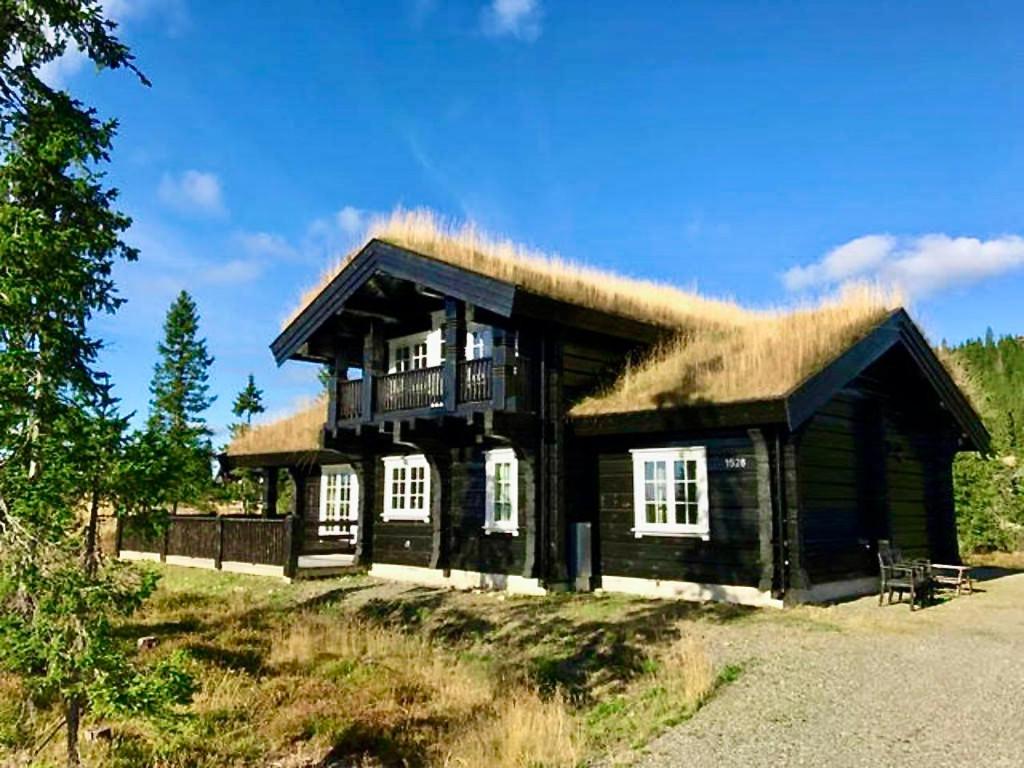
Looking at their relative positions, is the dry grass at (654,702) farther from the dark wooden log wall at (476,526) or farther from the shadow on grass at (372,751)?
the dark wooden log wall at (476,526)

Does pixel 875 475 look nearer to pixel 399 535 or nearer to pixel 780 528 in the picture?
pixel 780 528

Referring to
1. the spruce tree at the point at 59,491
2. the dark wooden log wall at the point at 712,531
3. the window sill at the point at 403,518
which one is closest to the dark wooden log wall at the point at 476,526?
the window sill at the point at 403,518

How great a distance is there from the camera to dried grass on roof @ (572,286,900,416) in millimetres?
12562

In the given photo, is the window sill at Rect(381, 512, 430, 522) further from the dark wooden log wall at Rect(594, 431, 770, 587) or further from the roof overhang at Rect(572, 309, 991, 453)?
the roof overhang at Rect(572, 309, 991, 453)

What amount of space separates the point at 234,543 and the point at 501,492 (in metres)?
8.03

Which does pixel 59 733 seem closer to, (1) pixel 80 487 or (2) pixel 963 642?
(1) pixel 80 487

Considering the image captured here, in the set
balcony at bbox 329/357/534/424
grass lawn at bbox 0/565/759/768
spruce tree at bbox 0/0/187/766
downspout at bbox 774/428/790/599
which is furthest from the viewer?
balcony at bbox 329/357/534/424

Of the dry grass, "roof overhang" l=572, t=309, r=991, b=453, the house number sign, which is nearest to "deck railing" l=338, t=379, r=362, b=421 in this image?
"roof overhang" l=572, t=309, r=991, b=453

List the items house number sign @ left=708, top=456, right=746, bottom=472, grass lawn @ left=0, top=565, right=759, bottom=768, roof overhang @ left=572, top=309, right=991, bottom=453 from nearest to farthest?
grass lawn @ left=0, top=565, right=759, bottom=768 → roof overhang @ left=572, top=309, right=991, bottom=453 → house number sign @ left=708, top=456, right=746, bottom=472

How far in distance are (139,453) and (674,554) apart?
10042mm

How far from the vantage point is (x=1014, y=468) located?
2988 cm

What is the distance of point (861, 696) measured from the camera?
24.4 ft

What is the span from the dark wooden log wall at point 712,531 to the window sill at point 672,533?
72 millimetres

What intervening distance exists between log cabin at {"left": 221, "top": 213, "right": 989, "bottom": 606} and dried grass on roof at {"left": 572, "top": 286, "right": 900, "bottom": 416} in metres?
0.06
